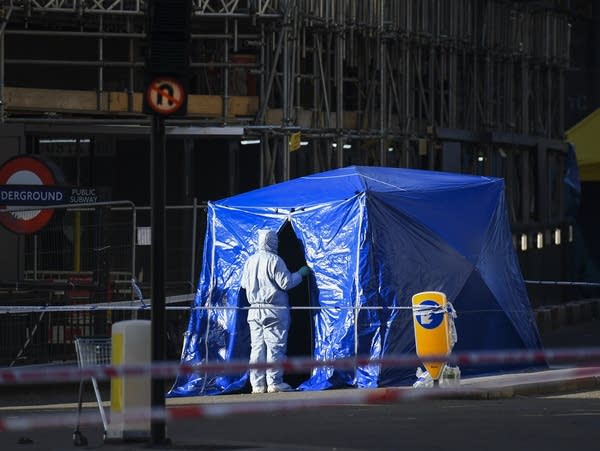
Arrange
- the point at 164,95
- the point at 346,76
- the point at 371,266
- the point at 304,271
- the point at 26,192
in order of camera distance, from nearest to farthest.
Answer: the point at 164,95 → the point at 371,266 → the point at 304,271 → the point at 26,192 → the point at 346,76

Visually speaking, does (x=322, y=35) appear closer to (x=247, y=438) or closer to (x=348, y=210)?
(x=348, y=210)

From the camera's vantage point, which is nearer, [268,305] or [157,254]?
[157,254]

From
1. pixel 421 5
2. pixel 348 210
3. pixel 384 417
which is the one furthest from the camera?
pixel 421 5

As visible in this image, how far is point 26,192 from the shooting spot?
20.0m

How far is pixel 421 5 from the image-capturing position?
33625 mm

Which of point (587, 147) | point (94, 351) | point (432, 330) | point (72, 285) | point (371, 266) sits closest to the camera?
point (94, 351)

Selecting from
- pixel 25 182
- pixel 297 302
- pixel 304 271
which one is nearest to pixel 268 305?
pixel 304 271

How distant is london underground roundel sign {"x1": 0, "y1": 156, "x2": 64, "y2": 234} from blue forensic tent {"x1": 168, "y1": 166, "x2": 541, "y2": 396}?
2065 mm

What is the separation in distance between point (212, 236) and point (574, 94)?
3173 centimetres

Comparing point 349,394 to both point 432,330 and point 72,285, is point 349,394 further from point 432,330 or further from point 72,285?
point 72,285

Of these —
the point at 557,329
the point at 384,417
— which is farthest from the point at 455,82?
the point at 384,417

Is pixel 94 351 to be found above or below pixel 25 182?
below

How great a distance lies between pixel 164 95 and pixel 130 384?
92.8 inches

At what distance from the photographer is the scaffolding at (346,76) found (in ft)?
90.8
